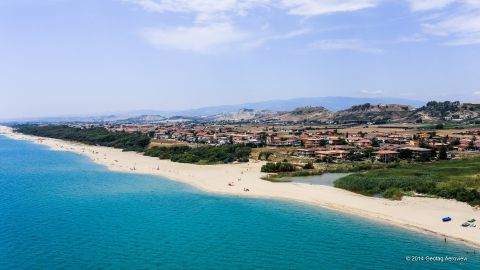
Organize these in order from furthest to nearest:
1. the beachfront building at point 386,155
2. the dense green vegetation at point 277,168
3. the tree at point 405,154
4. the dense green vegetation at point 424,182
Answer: the tree at point 405,154 → the beachfront building at point 386,155 → the dense green vegetation at point 277,168 → the dense green vegetation at point 424,182

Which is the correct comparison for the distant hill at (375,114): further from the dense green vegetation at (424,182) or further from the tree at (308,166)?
the dense green vegetation at (424,182)

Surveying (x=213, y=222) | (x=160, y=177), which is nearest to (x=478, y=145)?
(x=160, y=177)

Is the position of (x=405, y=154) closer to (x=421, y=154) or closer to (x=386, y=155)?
(x=421, y=154)

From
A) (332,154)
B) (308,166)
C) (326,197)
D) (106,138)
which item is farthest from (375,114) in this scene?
(326,197)

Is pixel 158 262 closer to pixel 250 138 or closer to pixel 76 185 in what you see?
pixel 76 185

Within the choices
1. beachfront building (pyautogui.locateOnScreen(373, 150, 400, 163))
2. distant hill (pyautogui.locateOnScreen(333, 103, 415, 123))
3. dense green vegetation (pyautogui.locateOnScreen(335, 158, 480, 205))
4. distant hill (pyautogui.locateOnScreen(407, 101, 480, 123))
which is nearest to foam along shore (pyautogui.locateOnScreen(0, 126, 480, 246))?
dense green vegetation (pyautogui.locateOnScreen(335, 158, 480, 205))

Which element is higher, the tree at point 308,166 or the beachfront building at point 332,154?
the beachfront building at point 332,154

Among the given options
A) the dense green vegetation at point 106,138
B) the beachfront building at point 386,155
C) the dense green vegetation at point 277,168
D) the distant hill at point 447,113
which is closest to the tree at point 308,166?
the dense green vegetation at point 277,168
